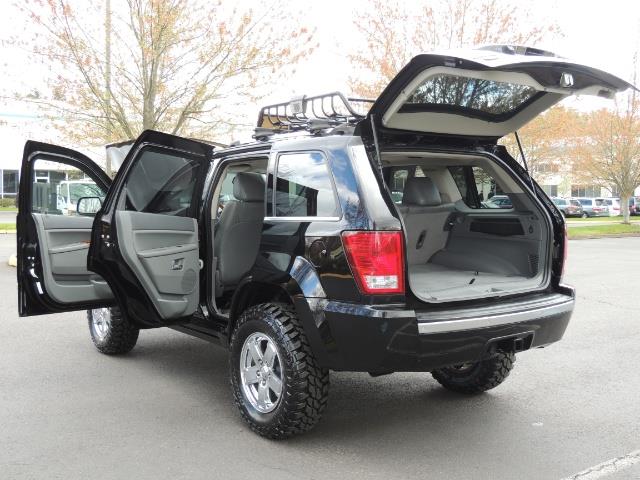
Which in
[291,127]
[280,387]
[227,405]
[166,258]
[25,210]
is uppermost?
[291,127]

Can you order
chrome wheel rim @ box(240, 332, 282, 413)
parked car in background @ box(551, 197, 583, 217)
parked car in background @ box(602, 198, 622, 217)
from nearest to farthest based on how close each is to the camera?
chrome wheel rim @ box(240, 332, 282, 413)
parked car in background @ box(551, 197, 583, 217)
parked car in background @ box(602, 198, 622, 217)

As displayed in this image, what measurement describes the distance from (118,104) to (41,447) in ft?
34.0

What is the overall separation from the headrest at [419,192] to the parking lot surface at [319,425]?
1.46 m

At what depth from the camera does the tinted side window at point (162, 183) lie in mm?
4562

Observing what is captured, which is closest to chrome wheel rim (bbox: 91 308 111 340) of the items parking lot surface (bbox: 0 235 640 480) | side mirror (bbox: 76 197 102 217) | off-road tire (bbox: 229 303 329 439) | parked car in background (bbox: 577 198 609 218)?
parking lot surface (bbox: 0 235 640 480)

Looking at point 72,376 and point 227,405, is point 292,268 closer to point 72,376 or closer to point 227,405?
point 227,405

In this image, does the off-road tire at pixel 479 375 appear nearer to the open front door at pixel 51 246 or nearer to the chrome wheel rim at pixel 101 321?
the open front door at pixel 51 246

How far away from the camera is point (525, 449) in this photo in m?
3.76

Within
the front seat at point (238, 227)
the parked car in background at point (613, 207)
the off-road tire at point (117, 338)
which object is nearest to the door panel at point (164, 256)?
the front seat at point (238, 227)

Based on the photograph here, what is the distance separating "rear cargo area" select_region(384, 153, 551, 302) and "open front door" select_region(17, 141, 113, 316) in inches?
97.4

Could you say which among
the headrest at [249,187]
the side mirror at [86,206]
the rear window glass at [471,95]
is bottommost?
the side mirror at [86,206]

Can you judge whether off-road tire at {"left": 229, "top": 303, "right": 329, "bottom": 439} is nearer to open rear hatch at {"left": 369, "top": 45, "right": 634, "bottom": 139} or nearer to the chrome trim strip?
the chrome trim strip

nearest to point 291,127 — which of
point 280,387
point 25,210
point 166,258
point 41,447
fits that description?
point 166,258

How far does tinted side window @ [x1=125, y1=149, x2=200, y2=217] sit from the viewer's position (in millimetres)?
4562
